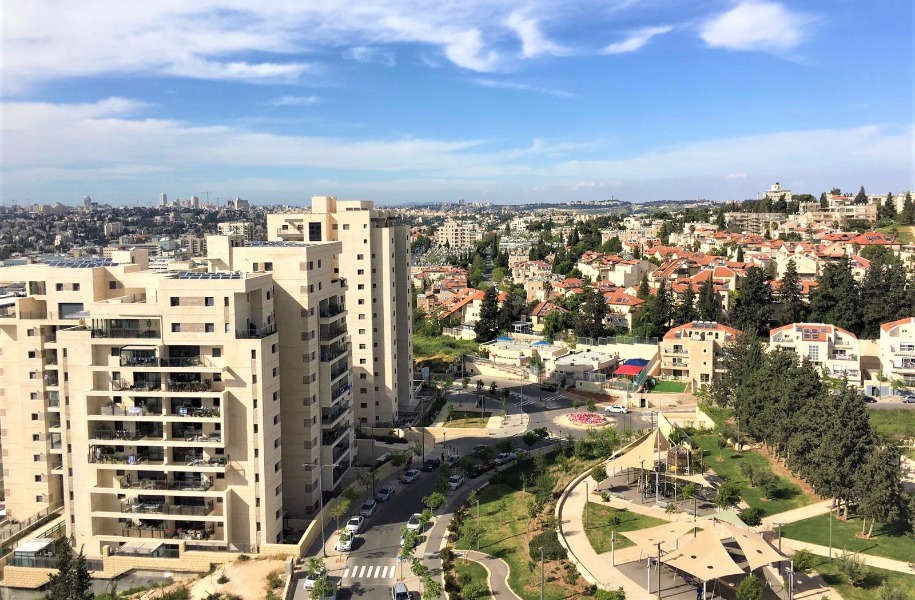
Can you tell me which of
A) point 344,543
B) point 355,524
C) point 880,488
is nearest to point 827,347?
point 880,488

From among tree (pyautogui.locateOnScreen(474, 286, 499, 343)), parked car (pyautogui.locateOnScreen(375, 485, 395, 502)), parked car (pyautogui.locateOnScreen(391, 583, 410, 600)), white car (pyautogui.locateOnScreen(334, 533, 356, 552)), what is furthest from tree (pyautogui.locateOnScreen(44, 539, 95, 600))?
tree (pyautogui.locateOnScreen(474, 286, 499, 343))

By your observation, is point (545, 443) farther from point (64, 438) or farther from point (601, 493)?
point (64, 438)

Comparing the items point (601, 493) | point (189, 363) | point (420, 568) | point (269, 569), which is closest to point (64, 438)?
point (189, 363)

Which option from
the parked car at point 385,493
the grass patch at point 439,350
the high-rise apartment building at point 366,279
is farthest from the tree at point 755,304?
the parked car at point 385,493

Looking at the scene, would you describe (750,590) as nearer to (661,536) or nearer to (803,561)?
(803,561)

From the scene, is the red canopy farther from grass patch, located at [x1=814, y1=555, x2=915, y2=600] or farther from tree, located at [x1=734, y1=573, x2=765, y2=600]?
tree, located at [x1=734, y1=573, x2=765, y2=600]
